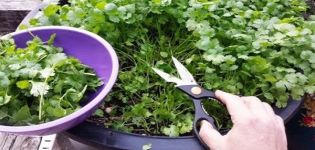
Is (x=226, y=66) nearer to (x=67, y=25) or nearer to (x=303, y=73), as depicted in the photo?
(x=303, y=73)

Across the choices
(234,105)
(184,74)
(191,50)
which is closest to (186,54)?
(191,50)

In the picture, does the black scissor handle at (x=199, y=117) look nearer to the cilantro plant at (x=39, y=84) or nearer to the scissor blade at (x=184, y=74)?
the scissor blade at (x=184, y=74)

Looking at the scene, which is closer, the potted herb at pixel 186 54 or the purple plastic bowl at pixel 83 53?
the purple plastic bowl at pixel 83 53

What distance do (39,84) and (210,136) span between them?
0.29 meters

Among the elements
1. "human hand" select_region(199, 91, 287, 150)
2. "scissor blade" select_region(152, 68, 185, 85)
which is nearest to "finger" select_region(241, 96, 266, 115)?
"human hand" select_region(199, 91, 287, 150)

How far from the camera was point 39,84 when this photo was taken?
2.17 feet

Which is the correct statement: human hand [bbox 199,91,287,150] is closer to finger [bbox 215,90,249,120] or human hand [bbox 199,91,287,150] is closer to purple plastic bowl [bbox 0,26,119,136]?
finger [bbox 215,90,249,120]

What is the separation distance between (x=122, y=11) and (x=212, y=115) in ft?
0.85

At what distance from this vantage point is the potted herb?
713mm

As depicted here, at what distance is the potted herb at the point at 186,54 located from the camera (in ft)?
2.34

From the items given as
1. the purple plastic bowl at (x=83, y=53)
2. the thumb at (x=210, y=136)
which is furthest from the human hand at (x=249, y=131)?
the purple plastic bowl at (x=83, y=53)

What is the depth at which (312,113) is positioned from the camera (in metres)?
0.86

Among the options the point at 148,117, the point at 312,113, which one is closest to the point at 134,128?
the point at 148,117

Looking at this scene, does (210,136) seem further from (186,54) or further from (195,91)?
(186,54)
